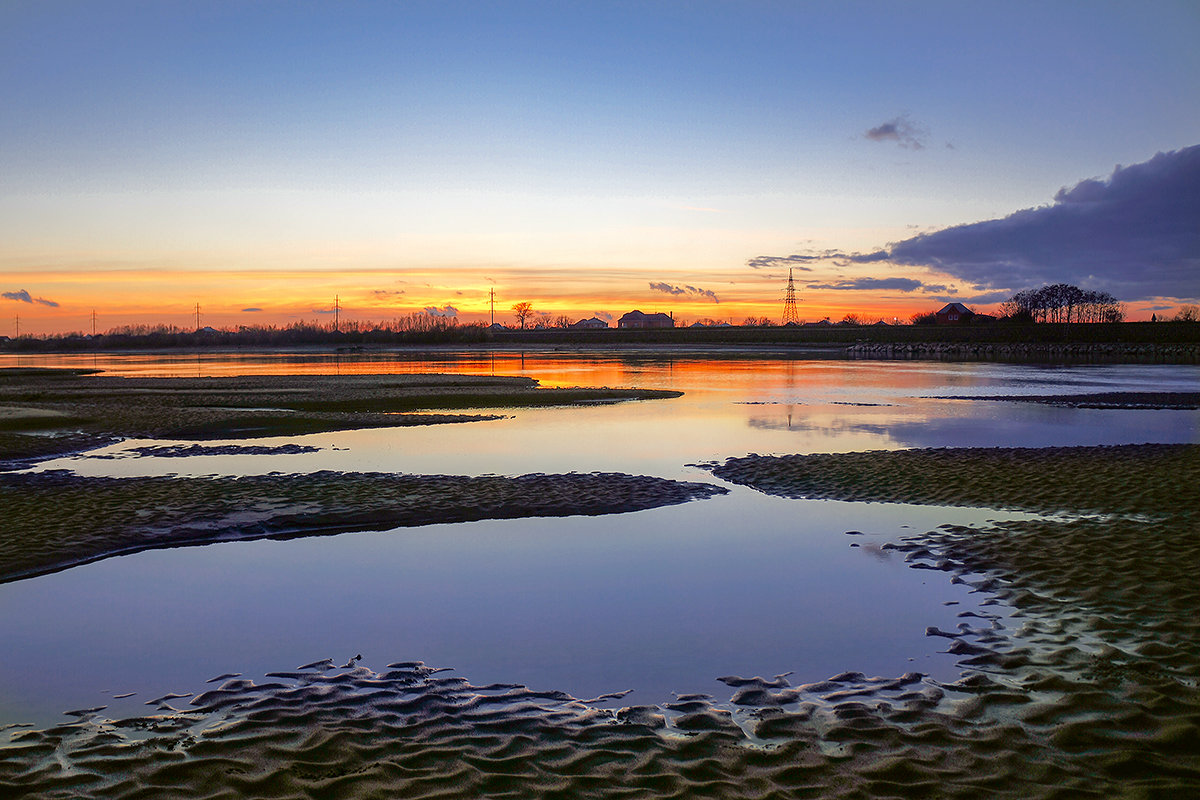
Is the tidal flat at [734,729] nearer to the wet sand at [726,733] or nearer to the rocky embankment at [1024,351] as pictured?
the wet sand at [726,733]

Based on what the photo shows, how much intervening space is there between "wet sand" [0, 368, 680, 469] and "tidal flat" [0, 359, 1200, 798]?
Result: 59.1ft

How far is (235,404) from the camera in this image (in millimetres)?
35938

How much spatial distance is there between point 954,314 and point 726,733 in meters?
193

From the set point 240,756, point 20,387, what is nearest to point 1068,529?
point 240,756

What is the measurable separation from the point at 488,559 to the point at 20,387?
45.7m

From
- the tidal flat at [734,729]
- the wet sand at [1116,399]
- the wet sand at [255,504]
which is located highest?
the wet sand at [1116,399]

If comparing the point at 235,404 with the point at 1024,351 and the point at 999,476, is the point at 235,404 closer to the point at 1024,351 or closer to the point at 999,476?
the point at 999,476

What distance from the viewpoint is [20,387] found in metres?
46.6

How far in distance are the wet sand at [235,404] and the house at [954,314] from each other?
15173cm

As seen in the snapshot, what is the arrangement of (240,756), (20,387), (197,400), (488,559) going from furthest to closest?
(20,387), (197,400), (488,559), (240,756)

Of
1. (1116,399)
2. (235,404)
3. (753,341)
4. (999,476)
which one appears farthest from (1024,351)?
(999,476)

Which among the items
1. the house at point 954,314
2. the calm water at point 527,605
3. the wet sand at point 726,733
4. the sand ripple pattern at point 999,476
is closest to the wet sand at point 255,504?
the calm water at point 527,605

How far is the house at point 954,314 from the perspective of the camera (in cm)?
17962

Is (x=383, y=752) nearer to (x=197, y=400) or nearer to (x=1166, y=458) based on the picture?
(x=1166, y=458)
